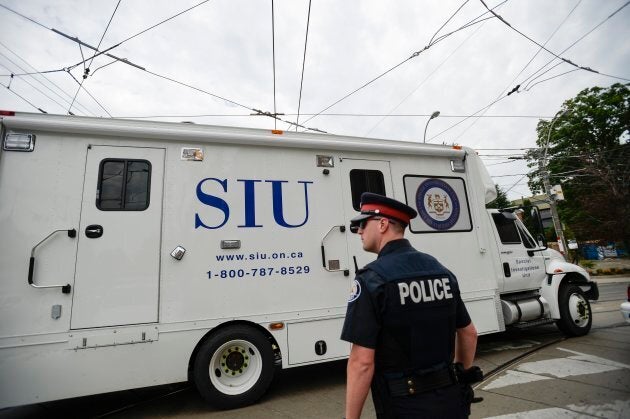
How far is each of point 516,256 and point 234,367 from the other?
522 centimetres

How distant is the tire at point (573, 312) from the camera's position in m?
6.07

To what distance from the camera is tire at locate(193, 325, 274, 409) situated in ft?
11.8

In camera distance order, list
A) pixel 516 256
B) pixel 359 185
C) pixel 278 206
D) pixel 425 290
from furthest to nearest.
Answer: pixel 516 256 → pixel 359 185 → pixel 278 206 → pixel 425 290

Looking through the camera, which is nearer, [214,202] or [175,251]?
[175,251]

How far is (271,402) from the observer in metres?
3.91

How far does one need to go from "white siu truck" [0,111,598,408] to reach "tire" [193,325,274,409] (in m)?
0.01

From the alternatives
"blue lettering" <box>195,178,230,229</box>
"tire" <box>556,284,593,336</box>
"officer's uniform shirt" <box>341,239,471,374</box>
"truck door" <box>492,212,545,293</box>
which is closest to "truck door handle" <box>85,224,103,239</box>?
"blue lettering" <box>195,178,230,229</box>

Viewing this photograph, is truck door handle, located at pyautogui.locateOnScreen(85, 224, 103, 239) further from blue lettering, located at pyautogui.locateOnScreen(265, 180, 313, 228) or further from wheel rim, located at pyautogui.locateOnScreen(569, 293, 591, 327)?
wheel rim, located at pyautogui.locateOnScreen(569, 293, 591, 327)

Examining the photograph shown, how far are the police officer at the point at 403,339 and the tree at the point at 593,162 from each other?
774 inches

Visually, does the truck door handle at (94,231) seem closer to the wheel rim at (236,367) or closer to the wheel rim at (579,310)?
the wheel rim at (236,367)

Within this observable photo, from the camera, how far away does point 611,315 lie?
8.15 metres

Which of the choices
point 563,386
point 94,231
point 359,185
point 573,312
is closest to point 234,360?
point 94,231

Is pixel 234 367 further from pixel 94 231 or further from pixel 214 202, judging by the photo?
pixel 94 231

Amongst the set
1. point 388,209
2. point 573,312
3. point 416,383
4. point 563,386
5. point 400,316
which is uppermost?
point 388,209
